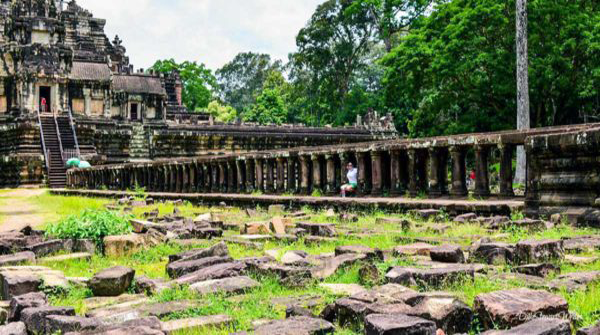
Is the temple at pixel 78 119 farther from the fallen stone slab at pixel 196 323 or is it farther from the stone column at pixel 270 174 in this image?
the fallen stone slab at pixel 196 323

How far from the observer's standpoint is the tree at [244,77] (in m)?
108

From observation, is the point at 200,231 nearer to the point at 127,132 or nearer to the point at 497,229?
the point at 497,229

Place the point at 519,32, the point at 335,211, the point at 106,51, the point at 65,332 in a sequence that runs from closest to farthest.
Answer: the point at 65,332
the point at 335,211
the point at 519,32
the point at 106,51

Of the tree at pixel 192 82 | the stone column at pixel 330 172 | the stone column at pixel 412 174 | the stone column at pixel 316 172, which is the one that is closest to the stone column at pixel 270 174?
the stone column at pixel 316 172

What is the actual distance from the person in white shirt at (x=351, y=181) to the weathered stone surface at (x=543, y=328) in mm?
9332

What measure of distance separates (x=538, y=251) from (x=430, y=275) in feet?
4.03

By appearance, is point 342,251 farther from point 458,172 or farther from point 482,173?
point 458,172

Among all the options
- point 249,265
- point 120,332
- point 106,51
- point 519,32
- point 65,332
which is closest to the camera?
point 120,332

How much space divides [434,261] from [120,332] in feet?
9.15

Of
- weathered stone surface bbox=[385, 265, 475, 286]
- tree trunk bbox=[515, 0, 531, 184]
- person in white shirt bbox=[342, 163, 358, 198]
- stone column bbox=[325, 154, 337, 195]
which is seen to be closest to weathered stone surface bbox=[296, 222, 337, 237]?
weathered stone surface bbox=[385, 265, 475, 286]

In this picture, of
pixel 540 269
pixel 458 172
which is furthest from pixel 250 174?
pixel 540 269

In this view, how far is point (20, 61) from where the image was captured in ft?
139

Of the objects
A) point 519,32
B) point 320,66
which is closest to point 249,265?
point 519,32

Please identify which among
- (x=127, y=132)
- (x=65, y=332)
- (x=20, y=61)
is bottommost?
(x=65, y=332)
